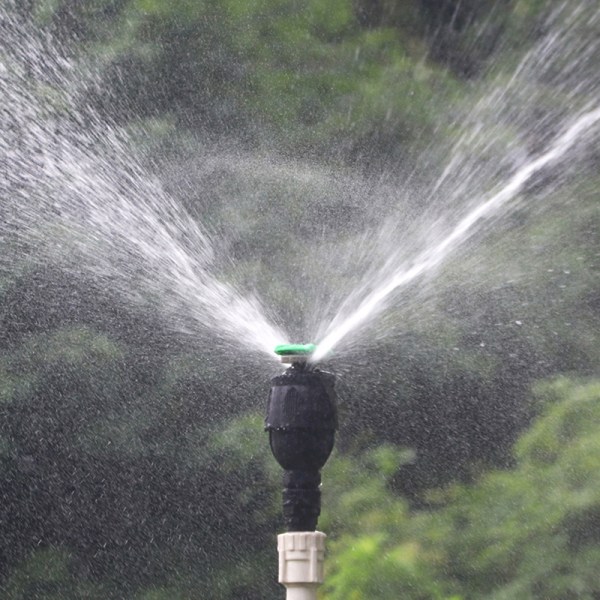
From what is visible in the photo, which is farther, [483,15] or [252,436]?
[483,15]

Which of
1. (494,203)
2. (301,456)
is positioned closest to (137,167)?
(494,203)

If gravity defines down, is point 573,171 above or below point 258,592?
above

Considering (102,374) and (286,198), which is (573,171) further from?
(102,374)

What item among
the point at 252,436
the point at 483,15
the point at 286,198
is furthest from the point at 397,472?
the point at 483,15

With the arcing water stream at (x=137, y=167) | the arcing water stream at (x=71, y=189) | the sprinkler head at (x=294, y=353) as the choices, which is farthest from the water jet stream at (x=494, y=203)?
the sprinkler head at (x=294, y=353)

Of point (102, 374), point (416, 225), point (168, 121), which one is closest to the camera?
point (416, 225)

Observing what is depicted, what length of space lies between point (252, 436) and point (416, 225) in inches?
49.7

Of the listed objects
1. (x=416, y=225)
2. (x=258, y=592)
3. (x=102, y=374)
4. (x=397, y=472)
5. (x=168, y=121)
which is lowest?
(x=258, y=592)

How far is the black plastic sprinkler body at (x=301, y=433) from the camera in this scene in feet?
9.29

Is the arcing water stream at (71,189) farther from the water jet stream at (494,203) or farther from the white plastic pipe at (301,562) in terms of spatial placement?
the white plastic pipe at (301,562)

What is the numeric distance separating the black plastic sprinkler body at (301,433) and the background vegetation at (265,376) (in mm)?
3047

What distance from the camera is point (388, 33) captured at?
24.3 ft

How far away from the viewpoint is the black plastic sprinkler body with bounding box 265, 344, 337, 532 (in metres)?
2.83

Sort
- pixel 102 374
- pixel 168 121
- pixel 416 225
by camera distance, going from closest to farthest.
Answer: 1. pixel 416 225
2. pixel 102 374
3. pixel 168 121
